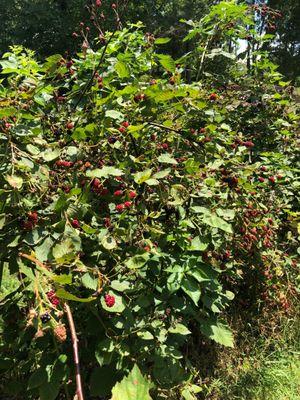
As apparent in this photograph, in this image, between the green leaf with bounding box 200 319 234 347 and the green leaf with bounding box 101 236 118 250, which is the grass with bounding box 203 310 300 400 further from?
the green leaf with bounding box 101 236 118 250

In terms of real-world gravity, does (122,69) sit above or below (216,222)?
above

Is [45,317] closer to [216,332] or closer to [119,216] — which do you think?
[119,216]

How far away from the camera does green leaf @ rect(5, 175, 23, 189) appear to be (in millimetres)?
1513

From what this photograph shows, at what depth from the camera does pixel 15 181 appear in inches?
60.1

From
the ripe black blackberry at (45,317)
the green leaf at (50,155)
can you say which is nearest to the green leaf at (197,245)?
the green leaf at (50,155)

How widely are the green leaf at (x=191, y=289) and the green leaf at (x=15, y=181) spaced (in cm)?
98

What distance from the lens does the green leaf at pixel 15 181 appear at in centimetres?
151

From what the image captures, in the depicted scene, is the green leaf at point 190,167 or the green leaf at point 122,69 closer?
the green leaf at point 122,69

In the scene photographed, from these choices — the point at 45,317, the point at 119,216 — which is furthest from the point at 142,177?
the point at 45,317

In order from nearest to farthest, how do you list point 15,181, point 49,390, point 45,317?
point 45,317 < point 15,181 < point 49,390

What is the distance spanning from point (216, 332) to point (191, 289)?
16.9 inches

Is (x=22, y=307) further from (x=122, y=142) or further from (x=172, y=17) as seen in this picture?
(x=172, y=17)

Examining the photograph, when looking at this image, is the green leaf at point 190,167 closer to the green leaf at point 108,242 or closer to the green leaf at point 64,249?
the green leaf at point 108,242

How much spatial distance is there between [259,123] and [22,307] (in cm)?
Result: 243
